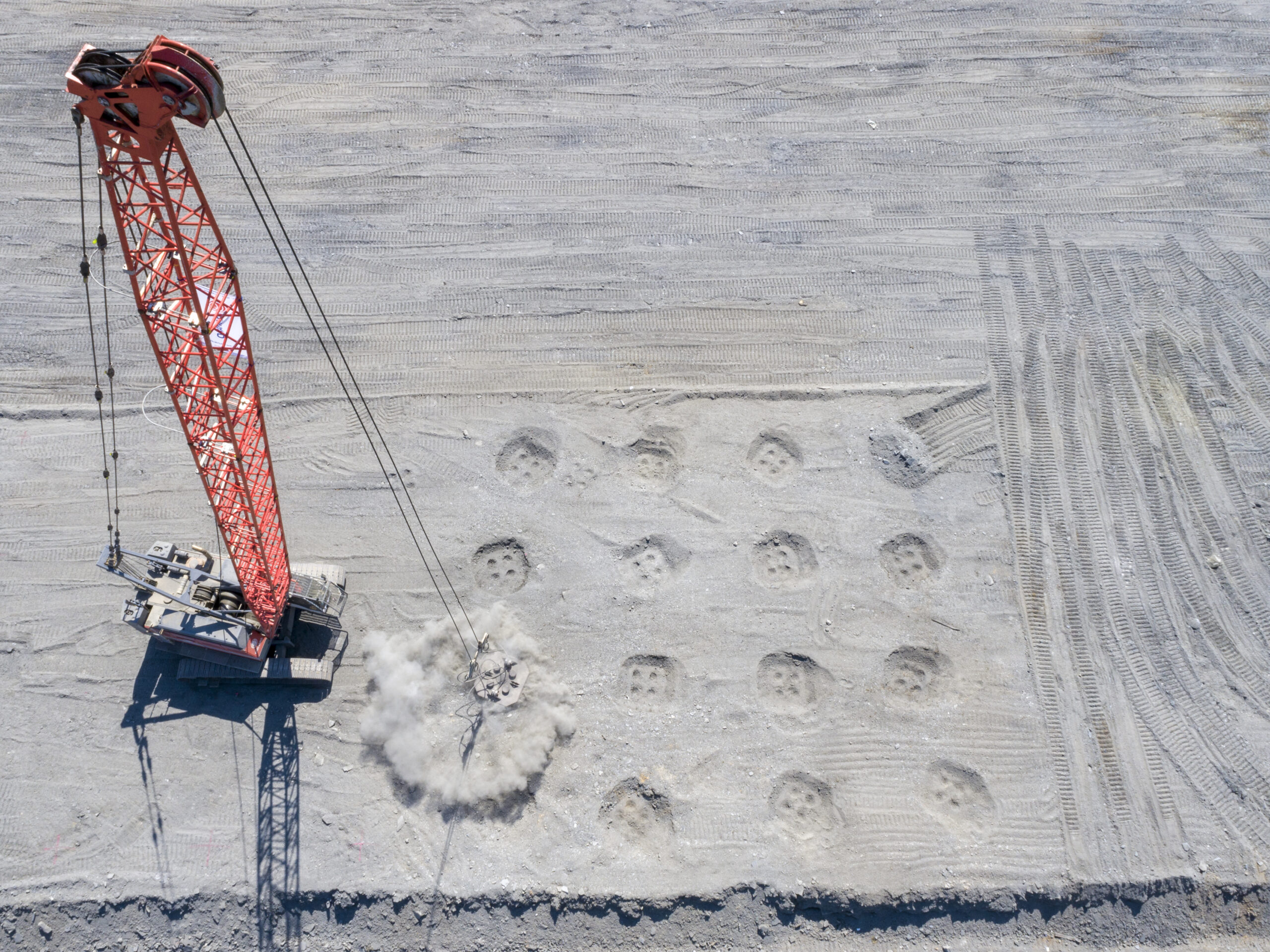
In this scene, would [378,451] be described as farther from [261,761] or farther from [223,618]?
[261,761]

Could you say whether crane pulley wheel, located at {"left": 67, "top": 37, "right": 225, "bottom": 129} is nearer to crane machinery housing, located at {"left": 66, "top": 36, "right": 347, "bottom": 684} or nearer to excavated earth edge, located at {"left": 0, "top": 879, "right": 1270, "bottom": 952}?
crane machinery housing, located at {"left": 66, "top": 36, "right": 347, "bottom": 684}

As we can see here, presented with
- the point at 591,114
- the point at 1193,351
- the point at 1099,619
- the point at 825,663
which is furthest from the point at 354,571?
the point at 1193,351

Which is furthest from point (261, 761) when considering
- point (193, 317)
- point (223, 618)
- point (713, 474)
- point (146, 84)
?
point (146, 84)

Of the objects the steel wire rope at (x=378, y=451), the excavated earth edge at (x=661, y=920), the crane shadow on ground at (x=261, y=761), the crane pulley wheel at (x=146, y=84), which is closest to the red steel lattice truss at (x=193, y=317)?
the crane pulley wheel at (x=146, y=84)

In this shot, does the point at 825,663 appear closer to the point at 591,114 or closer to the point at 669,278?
the point at 669,278

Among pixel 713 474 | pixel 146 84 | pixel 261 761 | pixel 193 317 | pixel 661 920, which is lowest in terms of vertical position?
pixel 661 920

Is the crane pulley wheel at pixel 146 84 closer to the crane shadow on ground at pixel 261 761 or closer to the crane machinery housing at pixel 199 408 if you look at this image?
the crane machinery housing at pixel 199 408
